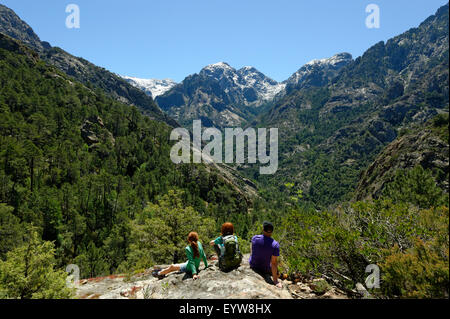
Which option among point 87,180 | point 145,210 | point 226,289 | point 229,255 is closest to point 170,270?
point 229,255

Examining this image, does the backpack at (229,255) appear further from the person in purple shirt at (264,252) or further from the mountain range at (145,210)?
the person in purple shirt at (264,252)

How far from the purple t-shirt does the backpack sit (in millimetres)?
615

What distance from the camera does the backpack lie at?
835 cm

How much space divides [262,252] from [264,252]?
0.07m

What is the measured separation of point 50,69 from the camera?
130 m

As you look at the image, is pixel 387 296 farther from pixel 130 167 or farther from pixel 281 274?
pixel 130 167

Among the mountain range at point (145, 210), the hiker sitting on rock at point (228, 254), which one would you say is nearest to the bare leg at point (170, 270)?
the mountain range at point (145, 210)

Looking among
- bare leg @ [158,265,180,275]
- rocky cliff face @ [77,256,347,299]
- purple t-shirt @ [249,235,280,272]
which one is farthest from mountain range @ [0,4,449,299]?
bare leg @ [158,265,180,275]

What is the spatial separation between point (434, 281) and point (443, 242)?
1.35m

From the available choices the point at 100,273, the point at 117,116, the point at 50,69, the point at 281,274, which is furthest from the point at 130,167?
the point at 281,274

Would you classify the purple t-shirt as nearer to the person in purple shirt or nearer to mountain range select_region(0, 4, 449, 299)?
the person in purple shirt

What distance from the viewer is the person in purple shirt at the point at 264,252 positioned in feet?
26.8

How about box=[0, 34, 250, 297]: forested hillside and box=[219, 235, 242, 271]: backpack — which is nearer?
box=[219, 235, 242, 271]: backpack

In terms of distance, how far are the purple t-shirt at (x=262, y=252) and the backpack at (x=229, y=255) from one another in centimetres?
62
